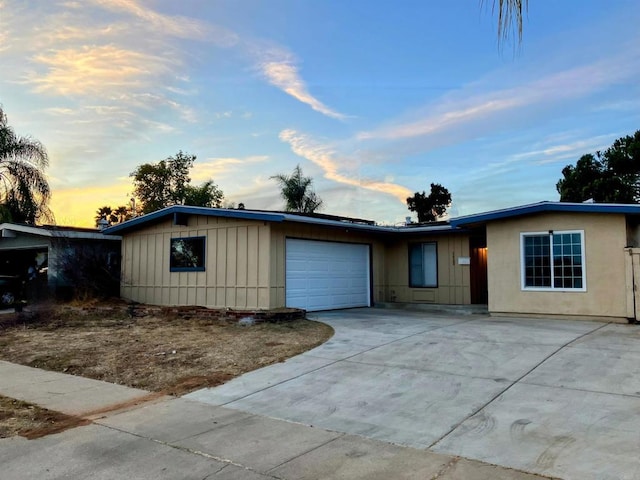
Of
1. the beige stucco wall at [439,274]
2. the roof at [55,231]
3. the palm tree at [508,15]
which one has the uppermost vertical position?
the roof at [55,231]

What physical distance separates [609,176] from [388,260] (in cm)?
1944

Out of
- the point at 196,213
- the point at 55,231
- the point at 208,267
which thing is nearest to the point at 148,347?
the point at 208,267

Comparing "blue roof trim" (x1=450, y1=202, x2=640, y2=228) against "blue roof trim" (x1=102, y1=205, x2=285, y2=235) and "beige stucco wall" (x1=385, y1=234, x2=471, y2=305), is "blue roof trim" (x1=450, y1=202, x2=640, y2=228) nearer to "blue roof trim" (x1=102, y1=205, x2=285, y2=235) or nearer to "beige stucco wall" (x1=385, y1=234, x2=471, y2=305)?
"beige stucco wall" (x1=385, y1=234, x2=471, y2=305)

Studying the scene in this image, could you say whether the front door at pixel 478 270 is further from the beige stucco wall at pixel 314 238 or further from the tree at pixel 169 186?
the tree at pixel 169 186

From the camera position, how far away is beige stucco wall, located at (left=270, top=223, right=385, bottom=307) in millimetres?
13070

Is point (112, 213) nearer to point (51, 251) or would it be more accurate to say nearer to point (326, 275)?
point (51, 251)

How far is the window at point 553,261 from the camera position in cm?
1184

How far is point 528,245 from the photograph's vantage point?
12.6 m

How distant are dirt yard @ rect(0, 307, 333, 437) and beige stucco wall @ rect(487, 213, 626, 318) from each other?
537 centimetres

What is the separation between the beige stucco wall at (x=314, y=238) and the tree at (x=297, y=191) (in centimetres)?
1114

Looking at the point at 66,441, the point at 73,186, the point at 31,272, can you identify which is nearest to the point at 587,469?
the point at 66,441

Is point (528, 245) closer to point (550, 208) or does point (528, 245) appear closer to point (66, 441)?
point (550, 208)

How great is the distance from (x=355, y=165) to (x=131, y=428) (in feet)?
56.9

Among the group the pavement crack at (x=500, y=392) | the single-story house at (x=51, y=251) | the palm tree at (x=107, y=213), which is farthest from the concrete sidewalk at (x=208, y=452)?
the palm tree at (x=107, y=213)
